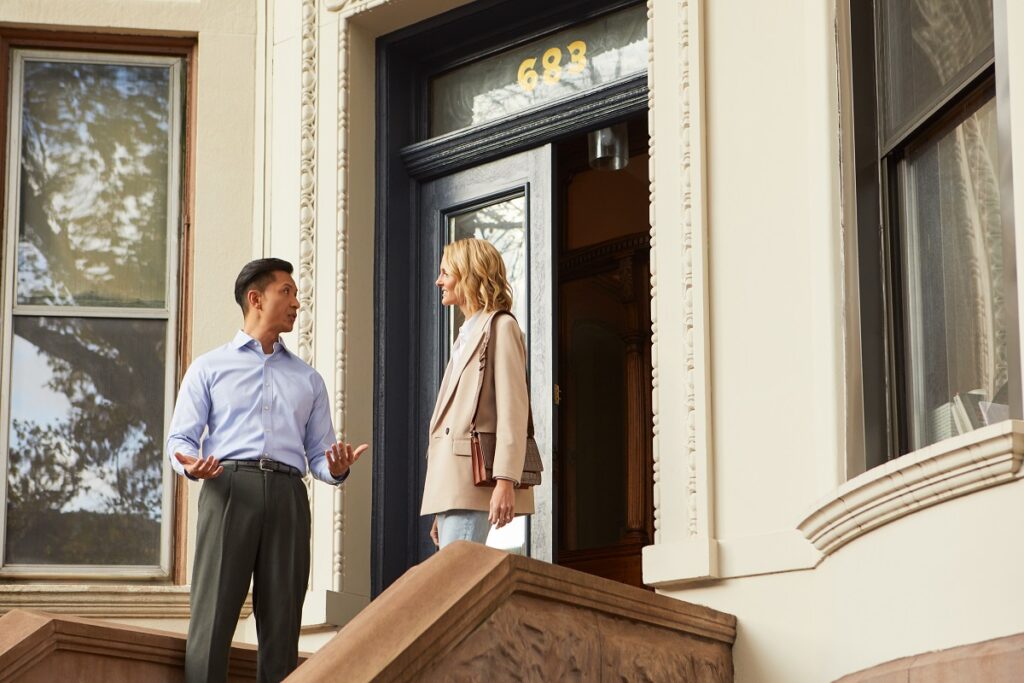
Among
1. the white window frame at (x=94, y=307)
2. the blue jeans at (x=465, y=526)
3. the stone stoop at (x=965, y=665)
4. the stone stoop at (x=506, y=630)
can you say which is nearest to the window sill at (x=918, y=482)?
the stone stoop at (x=965, y=665)

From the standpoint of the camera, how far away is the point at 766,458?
20.6 ft

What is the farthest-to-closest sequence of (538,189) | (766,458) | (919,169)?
1. (538,189)
2. (766,458)
3. (919,169)

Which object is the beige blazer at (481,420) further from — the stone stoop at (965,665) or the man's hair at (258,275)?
the stone stoop at (965,665)

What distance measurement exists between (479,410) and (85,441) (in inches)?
112

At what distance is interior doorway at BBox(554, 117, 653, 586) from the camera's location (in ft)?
38.1

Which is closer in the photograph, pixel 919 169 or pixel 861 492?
pixel 861 492

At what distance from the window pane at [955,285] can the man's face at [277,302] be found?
2.22 m

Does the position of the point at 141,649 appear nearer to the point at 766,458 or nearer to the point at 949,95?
the point at 766,458

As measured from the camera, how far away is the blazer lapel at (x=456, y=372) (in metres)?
6.13

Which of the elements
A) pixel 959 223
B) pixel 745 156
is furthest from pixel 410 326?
pixel 959 223

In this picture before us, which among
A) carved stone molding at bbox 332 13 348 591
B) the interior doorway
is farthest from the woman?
the interior doorway

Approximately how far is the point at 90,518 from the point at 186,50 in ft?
7.99

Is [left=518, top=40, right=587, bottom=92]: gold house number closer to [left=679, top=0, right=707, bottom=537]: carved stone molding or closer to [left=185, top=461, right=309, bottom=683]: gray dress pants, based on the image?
[left=679, top=0, right=707, bottom=537]: carved stone molding

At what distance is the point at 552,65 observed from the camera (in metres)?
8.05
